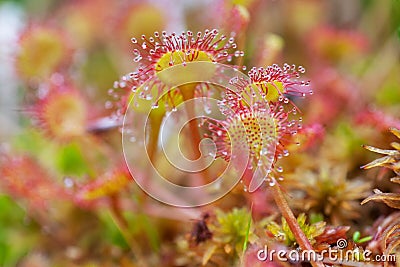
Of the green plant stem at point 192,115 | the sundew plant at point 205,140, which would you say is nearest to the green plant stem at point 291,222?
the sundew plant at point 205,140

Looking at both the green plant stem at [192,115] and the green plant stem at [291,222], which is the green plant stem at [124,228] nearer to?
the green plant stem at [192,115]

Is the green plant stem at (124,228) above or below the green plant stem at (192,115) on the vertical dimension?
below

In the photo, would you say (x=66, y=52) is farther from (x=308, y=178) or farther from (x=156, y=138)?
(x=308, y=178)

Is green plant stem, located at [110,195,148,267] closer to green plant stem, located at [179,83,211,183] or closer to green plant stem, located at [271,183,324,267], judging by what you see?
green plant stem, located at [179,83,211,183]

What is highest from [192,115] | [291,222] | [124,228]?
[192,115]

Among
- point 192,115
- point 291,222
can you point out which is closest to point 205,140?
point 192,115

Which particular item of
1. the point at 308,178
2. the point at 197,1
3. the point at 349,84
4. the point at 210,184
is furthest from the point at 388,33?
the point at 210,184

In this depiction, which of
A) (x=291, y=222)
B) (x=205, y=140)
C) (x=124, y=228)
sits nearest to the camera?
(x=291, y=222)

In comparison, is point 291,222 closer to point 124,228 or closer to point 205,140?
point 205,140

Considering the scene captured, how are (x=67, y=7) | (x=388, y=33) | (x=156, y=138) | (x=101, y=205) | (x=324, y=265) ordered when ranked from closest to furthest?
(x=324, y=265) < (x=156, y=138) < (x=101, y=205) < (x=388, y=33) < (x=67, y=7)
